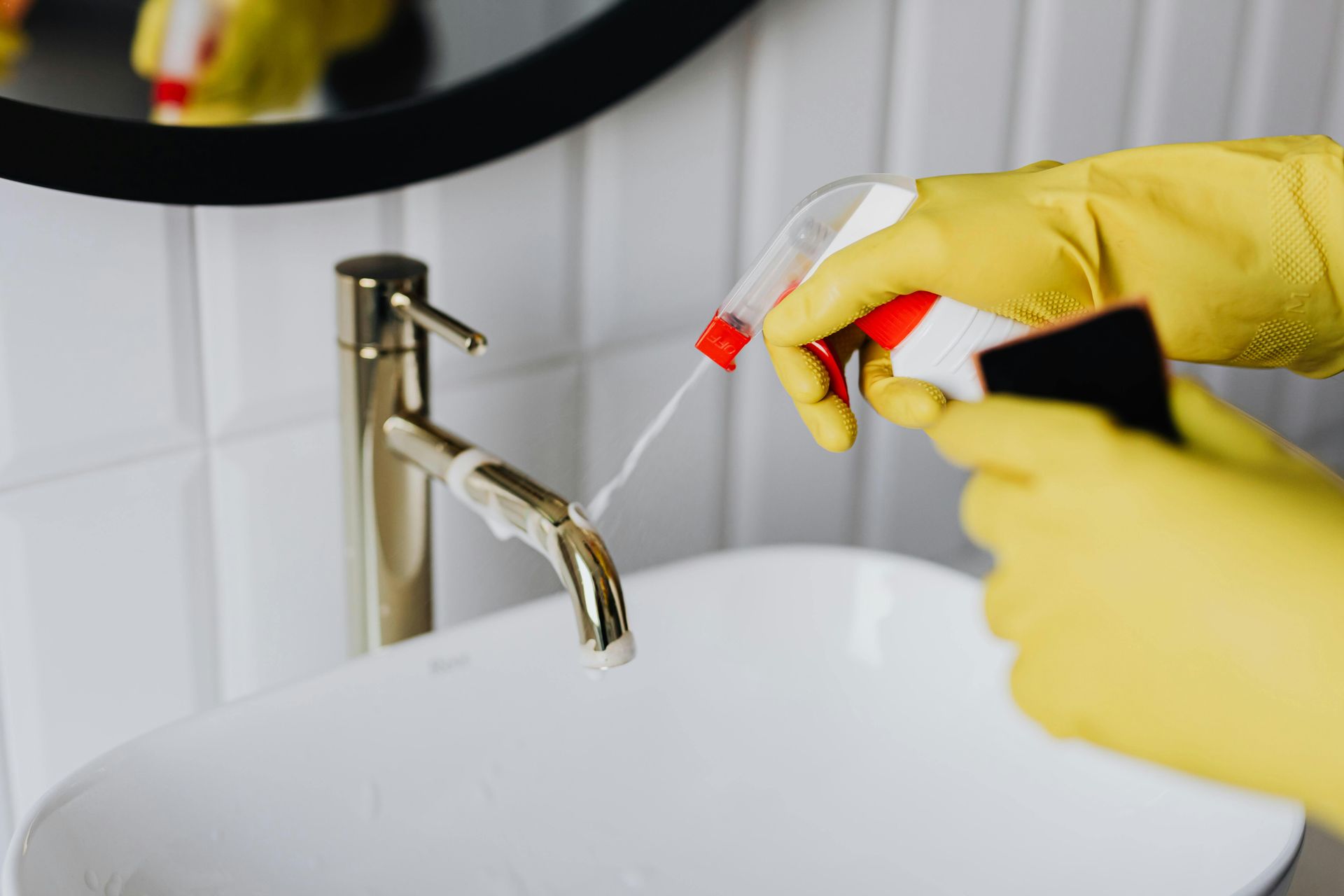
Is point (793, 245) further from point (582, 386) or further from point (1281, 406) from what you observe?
point (1281, 406)

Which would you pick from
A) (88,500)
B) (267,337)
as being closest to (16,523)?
(88,500)

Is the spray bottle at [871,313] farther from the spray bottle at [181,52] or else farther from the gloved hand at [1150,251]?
A: the spray bottle at [181,52]

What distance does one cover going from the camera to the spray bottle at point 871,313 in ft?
1.79

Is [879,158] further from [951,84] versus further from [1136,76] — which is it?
[1136,76]

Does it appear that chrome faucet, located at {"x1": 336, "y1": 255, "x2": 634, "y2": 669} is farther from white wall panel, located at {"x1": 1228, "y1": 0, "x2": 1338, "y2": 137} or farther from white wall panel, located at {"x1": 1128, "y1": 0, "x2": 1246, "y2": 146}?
white wall panel, located at {"x1": 1228, "y1": 0, "x2": 1338, "y2": 137}

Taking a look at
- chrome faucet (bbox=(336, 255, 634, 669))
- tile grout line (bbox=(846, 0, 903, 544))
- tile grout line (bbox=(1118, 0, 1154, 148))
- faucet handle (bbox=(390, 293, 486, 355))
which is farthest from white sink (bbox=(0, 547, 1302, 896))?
tile grout line (bbox=(1118, 0, 1154, 148))

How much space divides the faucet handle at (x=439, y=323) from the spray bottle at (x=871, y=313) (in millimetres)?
96

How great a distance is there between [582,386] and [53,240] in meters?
0.31

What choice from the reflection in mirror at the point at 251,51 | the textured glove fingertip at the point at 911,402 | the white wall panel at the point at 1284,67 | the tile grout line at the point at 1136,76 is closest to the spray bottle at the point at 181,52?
the reflection in mirror at the point at 251,51

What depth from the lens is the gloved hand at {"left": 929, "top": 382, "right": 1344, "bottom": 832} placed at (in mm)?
391

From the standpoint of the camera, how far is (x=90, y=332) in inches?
24.5

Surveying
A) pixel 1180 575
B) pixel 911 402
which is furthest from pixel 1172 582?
pixel 911 402

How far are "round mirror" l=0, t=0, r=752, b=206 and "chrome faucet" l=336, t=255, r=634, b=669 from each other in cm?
7

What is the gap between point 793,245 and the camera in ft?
1.92
